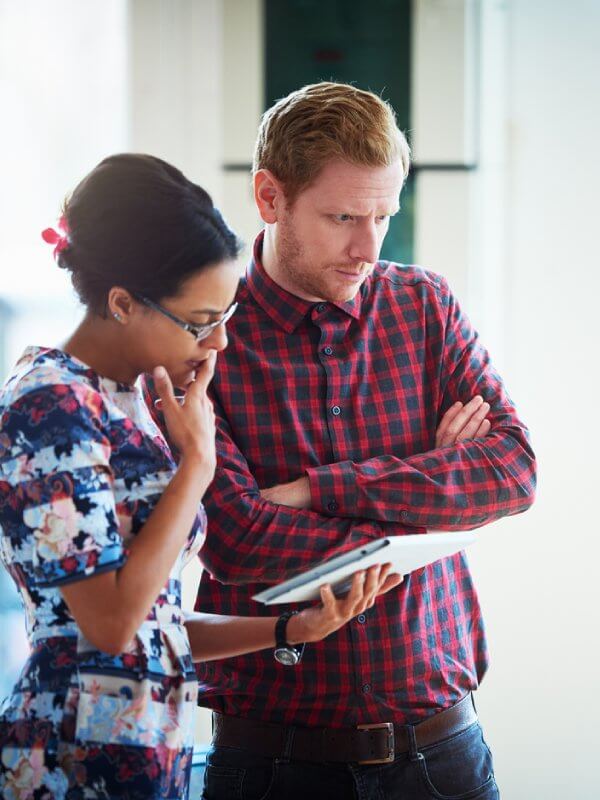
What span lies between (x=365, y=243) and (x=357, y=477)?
40cm

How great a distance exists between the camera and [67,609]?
1254 mm

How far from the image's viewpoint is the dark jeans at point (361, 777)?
1.59 m

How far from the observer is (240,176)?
3.15 metres

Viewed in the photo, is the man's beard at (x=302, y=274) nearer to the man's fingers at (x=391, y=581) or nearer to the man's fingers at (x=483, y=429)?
the man's fingers at (x=483, y=429)

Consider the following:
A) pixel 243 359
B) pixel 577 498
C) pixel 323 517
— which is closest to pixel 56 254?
pixel 243 359

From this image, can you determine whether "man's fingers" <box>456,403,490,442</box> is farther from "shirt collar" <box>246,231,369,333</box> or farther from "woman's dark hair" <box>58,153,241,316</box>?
"woman's dark hair" <box>58,153,241,316</box>

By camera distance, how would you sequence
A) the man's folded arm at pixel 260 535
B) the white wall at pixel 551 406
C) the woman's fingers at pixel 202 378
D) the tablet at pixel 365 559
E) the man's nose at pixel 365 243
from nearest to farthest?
the tablet at pixel 365 559
the woman's fingers at pixel 202 378
the man's folded arm at pixel 260 535
the man's nose at pixel 365 243
the white wall at pixel 551 406

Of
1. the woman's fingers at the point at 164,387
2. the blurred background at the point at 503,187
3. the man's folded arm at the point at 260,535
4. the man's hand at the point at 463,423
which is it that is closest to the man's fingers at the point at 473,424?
the man's hand at the point at 463,423

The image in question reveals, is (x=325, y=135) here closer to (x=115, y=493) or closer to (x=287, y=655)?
(x=115, y=493)

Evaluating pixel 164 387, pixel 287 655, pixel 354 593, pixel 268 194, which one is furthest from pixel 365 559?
pixel 268 194

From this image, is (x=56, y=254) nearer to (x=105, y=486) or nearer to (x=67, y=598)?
(x=105, y=486)

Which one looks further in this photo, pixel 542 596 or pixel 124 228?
pixel 542 596

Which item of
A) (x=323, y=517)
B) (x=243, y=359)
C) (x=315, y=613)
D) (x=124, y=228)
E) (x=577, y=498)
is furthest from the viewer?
(x=577, y=498)

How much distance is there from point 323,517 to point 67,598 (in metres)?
0.54
